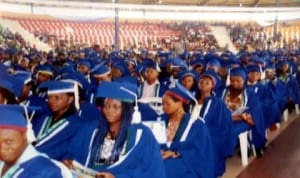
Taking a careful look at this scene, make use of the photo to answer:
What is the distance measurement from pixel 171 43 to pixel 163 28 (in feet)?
7.05

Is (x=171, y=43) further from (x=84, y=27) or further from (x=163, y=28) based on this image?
(x=84, y=27)

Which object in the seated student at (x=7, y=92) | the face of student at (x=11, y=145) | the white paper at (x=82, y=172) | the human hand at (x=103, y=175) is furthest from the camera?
the seated student at (x=7, y=92)

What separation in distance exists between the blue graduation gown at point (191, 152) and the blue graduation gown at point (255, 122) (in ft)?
5.64

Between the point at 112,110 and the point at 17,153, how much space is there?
1150 mm

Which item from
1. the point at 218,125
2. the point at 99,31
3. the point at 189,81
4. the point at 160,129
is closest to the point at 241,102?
the point at 189,81

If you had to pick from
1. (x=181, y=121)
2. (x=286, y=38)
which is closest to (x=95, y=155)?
(x=181, y=121)

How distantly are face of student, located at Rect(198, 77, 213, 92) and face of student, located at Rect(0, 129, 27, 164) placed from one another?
3.58 metres

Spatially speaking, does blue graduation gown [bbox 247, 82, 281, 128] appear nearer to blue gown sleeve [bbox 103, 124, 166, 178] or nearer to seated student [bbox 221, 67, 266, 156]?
seated student [bbox 221, 67, 266, 156]

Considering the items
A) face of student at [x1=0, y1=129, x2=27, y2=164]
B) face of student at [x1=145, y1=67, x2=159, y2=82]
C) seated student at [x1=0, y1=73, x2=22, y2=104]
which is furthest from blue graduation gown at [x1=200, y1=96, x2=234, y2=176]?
face of student at [x1=0, y1=129, x2=27, y2=164]

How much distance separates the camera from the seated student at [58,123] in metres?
4.16

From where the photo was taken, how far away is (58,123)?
4242mm

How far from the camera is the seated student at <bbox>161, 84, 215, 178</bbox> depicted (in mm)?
4570

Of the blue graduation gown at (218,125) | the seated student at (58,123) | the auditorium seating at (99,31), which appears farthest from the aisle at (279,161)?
the auditorium seating at (99,31)

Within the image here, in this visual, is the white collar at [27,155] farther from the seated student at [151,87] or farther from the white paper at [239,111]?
the seated student at [151,87]
